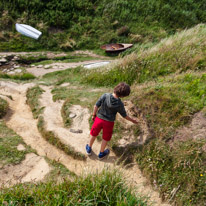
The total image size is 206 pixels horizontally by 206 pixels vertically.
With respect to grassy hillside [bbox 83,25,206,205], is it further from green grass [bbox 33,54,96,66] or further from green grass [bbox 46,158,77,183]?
green grass [bbox 33,54,96,66]

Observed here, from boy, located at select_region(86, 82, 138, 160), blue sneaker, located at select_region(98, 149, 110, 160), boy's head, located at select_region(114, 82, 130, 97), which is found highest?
boy's head, located at select_region(114, 82, 130, 97)

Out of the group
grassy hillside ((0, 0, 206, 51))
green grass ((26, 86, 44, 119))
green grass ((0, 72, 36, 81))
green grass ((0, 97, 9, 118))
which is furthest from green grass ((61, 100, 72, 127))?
grassy hillside ((0, 0, 206, 51))

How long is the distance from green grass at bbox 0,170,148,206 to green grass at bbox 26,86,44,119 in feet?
12.7

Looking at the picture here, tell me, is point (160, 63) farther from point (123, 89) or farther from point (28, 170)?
point (28, 170)

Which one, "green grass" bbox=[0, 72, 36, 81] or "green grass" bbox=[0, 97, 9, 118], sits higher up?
→ "green grass" bbox=[0, 97, 9, 118]

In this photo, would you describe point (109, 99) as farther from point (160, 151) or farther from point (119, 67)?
point (119, 67)

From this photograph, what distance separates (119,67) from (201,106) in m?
4.80

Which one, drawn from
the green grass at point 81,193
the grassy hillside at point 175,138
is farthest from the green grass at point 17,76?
the green grass at point 81,193

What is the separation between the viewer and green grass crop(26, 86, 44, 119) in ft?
22.2

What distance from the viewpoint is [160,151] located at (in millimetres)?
4227

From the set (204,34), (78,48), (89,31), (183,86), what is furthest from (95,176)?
(89,31)

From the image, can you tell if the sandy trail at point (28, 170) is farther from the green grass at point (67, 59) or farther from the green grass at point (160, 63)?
the green grass at point (67, 59)

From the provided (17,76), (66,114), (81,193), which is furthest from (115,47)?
(81,193)

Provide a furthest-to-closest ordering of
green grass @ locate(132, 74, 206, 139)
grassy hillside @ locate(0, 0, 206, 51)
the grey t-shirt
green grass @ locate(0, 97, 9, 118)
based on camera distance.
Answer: grassy hillside @ locate(0, 0, 206, 51)
green grass @ locate(0, 97, 9, 118)
green grass @ locate(132, 74, 206, 139)
the grey t-shirt
